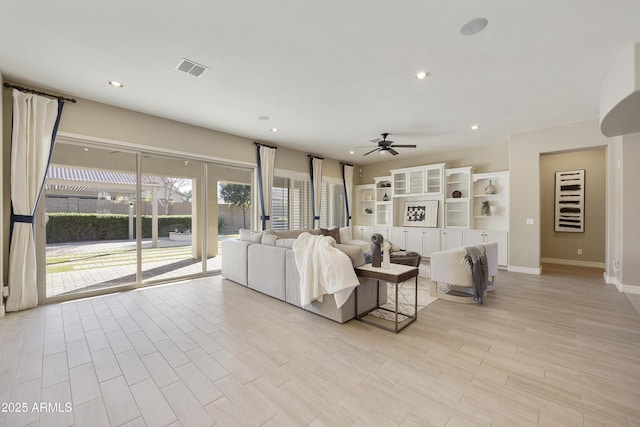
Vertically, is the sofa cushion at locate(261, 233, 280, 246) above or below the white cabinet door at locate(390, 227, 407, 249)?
above

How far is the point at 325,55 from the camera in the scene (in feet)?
9.33

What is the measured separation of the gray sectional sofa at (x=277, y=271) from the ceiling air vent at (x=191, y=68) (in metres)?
2.44

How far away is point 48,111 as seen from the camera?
3.61 meters

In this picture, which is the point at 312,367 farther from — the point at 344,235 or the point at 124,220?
the point at 344,235

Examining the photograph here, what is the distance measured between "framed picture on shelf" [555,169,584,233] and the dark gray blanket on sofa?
4.58 metres

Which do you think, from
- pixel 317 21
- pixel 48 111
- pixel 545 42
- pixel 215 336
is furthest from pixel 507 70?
pixel 48 111

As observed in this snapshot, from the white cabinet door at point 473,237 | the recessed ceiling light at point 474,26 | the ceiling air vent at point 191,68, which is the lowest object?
the white cabinet door at point 473,237

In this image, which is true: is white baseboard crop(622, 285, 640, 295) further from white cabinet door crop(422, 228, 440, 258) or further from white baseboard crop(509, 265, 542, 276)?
white cabinet door crop(422, 228, 440, 258)

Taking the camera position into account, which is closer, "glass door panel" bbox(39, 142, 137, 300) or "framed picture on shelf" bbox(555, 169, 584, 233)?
"glass door panel" bbox(39, 142, 137, 300)

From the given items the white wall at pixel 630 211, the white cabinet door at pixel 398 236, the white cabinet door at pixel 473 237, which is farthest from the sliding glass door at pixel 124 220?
the white wall at pixel 630 211

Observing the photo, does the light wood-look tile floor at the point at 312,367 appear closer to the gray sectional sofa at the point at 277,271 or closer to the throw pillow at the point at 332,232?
the gray sectional sofa at the point at 277,271

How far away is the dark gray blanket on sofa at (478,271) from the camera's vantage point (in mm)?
3635

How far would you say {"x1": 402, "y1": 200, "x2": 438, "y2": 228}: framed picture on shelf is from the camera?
7203mm

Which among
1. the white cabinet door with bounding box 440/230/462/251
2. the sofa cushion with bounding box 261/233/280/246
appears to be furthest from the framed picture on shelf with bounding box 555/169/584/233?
the sofa cushion with bounding box 261/233/280/246
